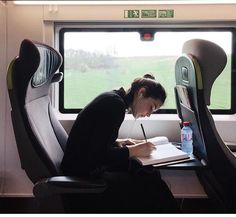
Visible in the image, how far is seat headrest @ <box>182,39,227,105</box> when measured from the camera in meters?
1.45

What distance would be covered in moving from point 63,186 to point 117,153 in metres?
0.33

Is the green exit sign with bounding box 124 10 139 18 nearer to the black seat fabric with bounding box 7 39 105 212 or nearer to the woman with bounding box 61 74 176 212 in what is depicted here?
the woman with bounding box 61 74 176 212

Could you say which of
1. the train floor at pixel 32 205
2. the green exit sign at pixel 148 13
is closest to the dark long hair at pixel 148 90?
the green exit sign at pixel 148 13

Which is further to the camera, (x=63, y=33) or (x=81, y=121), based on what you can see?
(x=63, y=33)

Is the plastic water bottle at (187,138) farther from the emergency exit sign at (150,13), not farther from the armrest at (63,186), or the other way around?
the emergency exit sign at (150,13)

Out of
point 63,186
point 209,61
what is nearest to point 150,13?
point 209,61

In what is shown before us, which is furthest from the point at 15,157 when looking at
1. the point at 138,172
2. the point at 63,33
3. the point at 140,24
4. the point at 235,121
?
the point at 235,121

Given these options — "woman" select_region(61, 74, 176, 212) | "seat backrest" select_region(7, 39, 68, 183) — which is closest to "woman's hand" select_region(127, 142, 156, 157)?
"woman" select_region(61, 74, 176, 212)

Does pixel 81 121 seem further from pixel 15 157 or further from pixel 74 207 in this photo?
pixel 15 157

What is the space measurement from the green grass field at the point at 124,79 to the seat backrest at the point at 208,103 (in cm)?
A: 103

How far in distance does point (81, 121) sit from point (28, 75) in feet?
1.07

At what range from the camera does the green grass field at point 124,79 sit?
2.58 metres

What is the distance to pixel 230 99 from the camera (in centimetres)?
258

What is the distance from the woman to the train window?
2.84ft
